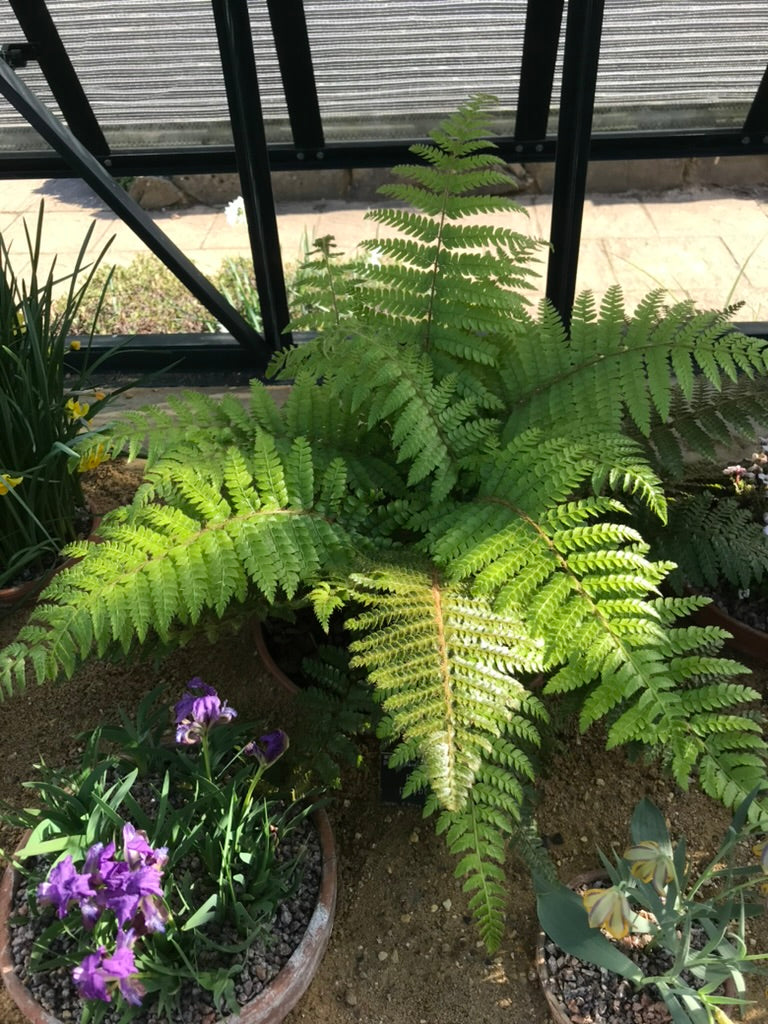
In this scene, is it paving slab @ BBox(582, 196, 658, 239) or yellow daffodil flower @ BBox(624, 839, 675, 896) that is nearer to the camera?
yellow daffodil flower @ BBox(624, 839, 675, 896)

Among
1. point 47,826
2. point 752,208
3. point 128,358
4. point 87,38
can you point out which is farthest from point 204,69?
point 752,208

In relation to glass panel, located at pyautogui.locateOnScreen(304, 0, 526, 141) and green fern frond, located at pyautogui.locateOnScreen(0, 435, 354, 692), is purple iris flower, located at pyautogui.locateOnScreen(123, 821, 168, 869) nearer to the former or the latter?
green fern frond, located at pyautogui.locateOnScreen(0, 435, 354, 692)

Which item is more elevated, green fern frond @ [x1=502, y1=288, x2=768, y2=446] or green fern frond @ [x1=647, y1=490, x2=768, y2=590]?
green fern frond @ [x1=502, y1=288, x2=768, y2=446]

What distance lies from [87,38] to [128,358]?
92cm

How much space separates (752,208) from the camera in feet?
14.1

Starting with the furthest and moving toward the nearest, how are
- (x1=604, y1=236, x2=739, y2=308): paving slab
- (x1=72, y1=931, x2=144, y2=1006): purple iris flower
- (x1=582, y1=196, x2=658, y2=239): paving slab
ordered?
(x1=582, y1=196, x2=658, y2=239): paving slab < (x1=604, y1=236, x2=739, y2=308): paving slab < (x1=72, y1=931, x2=144, y2=1006): purple iris flower

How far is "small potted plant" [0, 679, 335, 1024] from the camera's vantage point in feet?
4.00

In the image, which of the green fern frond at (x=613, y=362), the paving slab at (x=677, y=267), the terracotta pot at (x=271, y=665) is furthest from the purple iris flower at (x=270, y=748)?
the paving slab at (x=677, y=267)

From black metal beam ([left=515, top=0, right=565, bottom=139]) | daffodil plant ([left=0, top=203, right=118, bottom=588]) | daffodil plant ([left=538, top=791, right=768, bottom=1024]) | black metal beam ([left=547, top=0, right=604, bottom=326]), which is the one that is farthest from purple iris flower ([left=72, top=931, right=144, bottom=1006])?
black metal beam ([left=515, top=0, right=565, bottom=139])

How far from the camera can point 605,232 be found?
13.5 feet

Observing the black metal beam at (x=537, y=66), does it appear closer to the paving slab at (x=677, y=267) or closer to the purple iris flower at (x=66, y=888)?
the paving slab at (x=677, y=267)

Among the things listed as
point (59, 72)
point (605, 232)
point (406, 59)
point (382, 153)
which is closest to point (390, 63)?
point (406, 59)

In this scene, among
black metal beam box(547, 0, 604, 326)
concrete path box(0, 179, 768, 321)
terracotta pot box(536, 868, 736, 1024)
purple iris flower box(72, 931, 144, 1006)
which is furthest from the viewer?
concrete path box(0, 179, 768, 321)

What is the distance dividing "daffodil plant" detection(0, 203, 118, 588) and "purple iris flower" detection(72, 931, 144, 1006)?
0.99 meters
